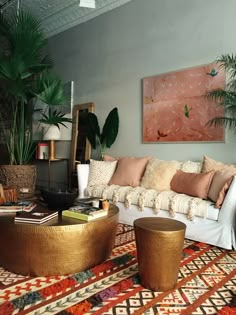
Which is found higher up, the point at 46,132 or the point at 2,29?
the point at 2,29

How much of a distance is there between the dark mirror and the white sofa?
64.9 inches

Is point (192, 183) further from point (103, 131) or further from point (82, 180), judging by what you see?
point (103, 131)

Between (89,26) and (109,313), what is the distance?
4.98 m

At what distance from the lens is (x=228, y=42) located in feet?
11.5

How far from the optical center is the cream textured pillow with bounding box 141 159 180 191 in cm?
338

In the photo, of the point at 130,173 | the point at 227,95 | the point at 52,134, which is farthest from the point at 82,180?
the point at 227,95

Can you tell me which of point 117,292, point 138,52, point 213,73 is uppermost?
point 138,52

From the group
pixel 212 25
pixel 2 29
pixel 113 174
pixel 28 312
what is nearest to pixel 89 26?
pixel 2 29

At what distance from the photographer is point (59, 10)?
5.36 m

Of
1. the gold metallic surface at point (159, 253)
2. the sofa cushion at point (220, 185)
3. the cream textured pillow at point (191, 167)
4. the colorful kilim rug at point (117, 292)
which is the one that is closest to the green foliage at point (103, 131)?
the cream textured pillow at point (191, 167)

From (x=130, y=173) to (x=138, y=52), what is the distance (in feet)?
6.63

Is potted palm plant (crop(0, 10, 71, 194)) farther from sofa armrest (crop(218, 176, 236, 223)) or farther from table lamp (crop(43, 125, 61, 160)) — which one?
sofa armrest (crop(218, 176, 236, 223))

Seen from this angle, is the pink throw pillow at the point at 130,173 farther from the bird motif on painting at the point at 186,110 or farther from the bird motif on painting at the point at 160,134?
the bird motif on painting at the point at 186,110

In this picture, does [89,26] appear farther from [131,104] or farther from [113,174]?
[113,174]
